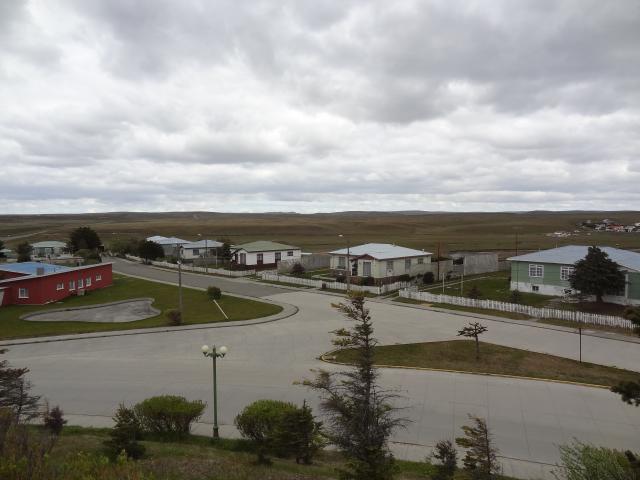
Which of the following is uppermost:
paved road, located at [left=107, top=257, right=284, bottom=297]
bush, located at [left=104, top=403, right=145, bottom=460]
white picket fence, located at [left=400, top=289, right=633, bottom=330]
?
bush, located at [left=104, top=403, right=145, bottom=460]

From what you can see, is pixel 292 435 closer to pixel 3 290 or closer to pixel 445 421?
pixel 445 421

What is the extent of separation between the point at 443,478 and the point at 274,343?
709 inches

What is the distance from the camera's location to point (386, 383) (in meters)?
20.3

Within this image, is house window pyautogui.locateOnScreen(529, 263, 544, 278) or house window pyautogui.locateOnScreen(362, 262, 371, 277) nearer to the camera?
house window pyautogui.locateOnScreen(529, 263, 544, 278)

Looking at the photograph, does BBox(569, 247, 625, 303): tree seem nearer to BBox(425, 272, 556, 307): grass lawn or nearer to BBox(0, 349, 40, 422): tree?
BBox(425, 272, 556, 307): grass lawn

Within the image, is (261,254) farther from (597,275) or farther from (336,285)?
(597,275)

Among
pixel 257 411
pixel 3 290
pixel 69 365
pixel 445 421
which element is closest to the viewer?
pixel 257 411

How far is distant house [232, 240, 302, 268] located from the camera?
65875 millimetres

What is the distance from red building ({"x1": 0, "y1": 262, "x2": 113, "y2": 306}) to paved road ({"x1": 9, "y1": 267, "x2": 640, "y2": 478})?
1756 centimetres

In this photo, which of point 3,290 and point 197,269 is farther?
point 197,269

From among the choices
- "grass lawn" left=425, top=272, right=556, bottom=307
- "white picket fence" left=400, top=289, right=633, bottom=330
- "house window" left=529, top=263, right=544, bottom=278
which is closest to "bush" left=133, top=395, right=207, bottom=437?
"white picket fence" left=400, top=289, right=633, bottom=330

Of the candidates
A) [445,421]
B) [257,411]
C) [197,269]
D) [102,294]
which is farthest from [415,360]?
[197,269]

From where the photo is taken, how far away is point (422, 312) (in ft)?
121

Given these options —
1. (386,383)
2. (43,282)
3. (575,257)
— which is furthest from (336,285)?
(386,383)
